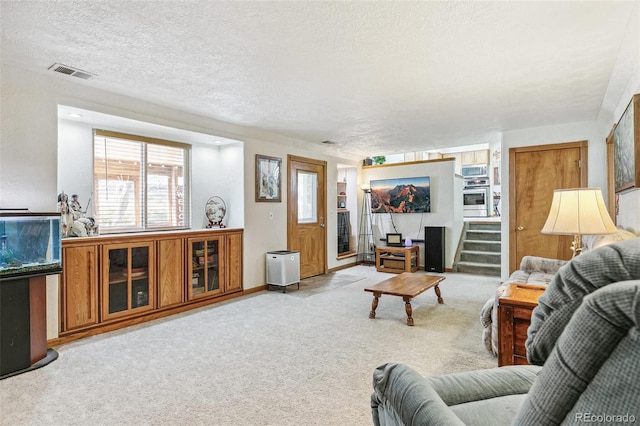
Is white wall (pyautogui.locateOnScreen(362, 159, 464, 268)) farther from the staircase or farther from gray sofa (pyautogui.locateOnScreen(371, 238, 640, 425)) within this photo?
gray sofa (pyautogui.locateOnScreen(371, 238, 640, 425))

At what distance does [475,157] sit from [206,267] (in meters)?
8.31

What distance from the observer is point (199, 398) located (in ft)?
7.10

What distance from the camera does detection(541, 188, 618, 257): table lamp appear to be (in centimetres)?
239

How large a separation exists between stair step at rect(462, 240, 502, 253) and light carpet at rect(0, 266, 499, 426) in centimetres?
289

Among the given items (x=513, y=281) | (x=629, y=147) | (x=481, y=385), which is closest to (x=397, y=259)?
(x=513, y=281)

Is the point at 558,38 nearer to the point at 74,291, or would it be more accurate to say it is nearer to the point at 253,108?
the point at 253,108

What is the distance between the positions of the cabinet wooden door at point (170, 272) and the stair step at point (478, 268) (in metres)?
4.96

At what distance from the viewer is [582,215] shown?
243 centimetres

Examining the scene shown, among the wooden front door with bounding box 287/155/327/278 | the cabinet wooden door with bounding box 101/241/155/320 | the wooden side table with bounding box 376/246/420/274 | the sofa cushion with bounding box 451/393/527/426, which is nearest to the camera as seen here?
the sofa cushion with bounding box 451/393/527/426

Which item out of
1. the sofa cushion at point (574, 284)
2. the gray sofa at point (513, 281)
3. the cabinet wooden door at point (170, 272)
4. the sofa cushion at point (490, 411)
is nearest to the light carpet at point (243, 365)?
the gray sofa at point (513, 281)

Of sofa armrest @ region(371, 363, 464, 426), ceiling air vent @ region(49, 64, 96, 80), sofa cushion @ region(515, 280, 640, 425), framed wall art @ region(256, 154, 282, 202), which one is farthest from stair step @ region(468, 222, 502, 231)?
sofa cushion @ region(515, 280, 640, 425)

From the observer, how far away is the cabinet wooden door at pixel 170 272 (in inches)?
155

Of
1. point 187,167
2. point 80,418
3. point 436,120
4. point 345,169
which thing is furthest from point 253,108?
point 345,169

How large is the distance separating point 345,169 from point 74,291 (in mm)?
5694
